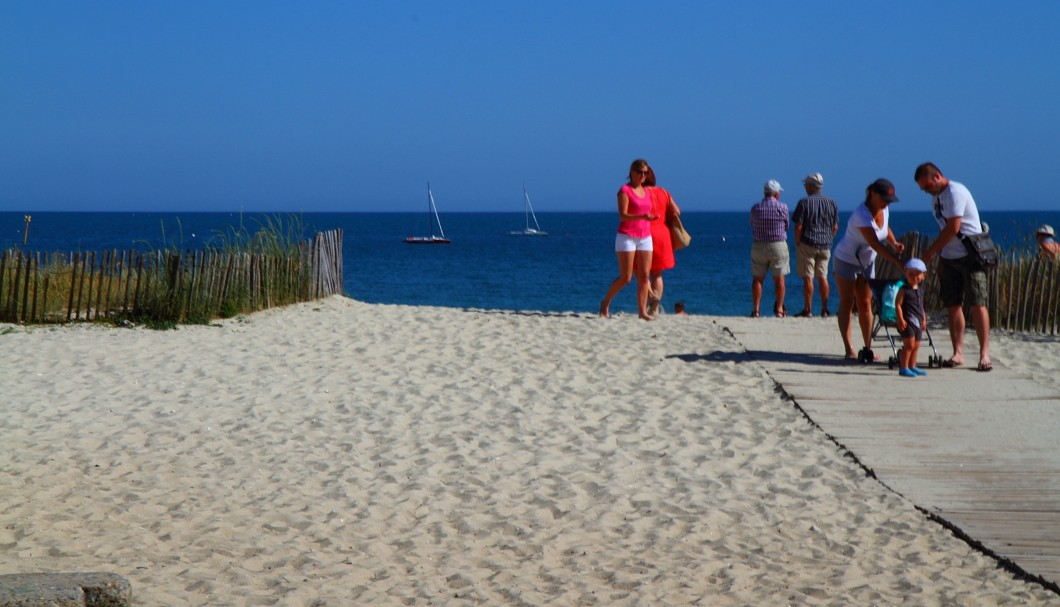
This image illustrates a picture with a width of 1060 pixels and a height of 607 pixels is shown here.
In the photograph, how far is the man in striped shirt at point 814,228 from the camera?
12.0 metres

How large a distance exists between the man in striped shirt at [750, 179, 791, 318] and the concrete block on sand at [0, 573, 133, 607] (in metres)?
9.38

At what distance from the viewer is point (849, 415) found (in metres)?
7.53

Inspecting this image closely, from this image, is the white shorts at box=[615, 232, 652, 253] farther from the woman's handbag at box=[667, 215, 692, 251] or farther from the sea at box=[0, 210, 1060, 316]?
the sea at box=[0, 210, 1060, 316]

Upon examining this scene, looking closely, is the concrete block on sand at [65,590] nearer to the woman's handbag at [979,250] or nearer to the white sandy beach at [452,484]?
the white sandy beach at [452,484]

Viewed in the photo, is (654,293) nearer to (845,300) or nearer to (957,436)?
(845,300)

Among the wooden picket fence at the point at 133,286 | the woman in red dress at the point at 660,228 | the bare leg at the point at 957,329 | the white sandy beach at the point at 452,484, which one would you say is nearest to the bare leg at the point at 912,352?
the bare leg at the point at 957,329

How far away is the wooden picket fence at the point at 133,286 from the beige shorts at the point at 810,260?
6.05 m

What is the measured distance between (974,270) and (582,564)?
16.1ft

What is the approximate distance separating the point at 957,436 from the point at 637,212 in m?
5.01

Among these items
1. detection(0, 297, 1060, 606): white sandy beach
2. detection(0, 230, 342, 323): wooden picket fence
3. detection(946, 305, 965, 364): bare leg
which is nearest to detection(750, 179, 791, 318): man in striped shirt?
detection(0, 297, 1060, 606): white sandy beach

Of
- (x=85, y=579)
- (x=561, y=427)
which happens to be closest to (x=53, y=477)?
(x=85, y=579)

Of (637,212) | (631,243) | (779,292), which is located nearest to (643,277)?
(631,243)

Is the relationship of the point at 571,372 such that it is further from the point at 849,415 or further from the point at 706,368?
the point at 849,415

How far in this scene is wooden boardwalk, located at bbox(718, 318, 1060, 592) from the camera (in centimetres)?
529
